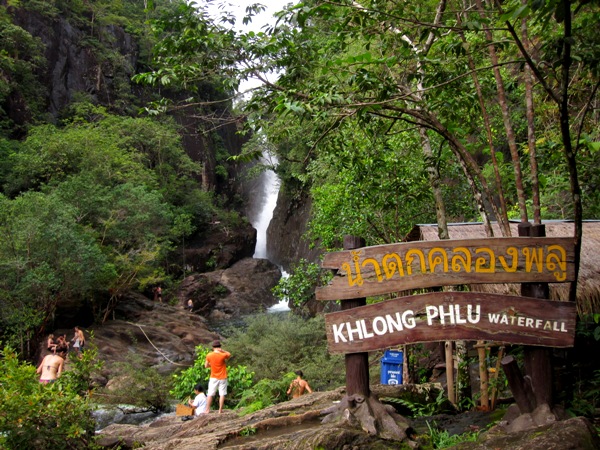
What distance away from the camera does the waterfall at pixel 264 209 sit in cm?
4262

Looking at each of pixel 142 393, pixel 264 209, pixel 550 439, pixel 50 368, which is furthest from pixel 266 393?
pixel 264 209

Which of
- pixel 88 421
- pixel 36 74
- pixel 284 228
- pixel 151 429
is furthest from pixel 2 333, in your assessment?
pixel 284 228

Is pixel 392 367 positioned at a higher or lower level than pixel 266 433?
higher

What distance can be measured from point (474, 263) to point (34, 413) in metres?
4.21

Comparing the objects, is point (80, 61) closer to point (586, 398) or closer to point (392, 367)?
point (392, 367)

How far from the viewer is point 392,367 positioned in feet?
25.5

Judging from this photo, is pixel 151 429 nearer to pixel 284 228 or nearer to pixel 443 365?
pixel 443 365

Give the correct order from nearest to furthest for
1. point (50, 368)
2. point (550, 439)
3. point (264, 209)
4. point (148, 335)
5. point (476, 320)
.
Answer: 1. point (550, 439)
2. point (476, 320)
3. point (50, 368)
4. point (148, 335)
5. point (264, 209)

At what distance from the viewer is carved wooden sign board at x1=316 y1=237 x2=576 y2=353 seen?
15.0 feet

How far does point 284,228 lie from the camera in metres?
A: 35.6

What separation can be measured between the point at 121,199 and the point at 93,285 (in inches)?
182

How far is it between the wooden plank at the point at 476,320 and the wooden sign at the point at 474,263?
0.51 feet

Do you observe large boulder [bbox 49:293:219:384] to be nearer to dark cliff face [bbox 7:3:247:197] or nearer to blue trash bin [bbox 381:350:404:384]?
dark cliff face [bbox 7:3:247:197]

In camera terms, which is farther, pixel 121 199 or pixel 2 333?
pixel 121 199
